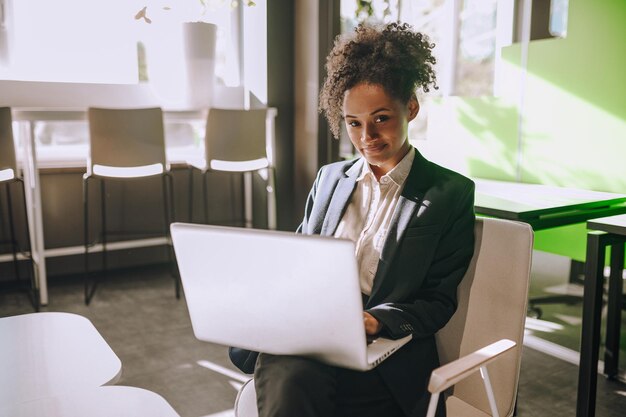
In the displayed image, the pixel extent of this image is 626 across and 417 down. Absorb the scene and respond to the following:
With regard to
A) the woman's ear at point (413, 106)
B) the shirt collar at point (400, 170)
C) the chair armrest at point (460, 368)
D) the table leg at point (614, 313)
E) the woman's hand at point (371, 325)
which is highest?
the woman's ear at point (413, 106)

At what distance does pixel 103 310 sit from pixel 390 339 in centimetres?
253

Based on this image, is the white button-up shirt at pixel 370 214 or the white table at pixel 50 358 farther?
the white button-up shirt at pixel 370 214

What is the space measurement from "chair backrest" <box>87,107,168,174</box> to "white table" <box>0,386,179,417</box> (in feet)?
7.51

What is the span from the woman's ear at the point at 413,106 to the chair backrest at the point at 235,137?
2344 mm

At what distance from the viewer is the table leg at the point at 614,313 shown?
86.7 inches

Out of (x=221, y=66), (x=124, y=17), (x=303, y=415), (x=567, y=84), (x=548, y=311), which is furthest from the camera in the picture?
(x=221, y=66)

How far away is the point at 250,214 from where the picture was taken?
4.25 meters

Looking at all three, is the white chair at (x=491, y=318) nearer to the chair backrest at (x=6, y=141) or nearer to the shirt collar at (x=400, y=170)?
the shirt collar at (x=400, y=170)

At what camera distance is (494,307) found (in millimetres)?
1263

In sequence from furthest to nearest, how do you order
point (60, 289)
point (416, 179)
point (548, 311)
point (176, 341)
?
point (60, 289), point (548, 311), point (176, 341), point (416, 179)

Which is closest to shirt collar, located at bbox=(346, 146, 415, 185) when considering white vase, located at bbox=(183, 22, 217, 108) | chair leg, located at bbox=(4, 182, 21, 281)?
chair leg, located at bbox=(4, 182, 21, 281)

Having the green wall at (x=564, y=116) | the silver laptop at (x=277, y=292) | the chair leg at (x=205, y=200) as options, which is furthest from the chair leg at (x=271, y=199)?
the silver laptop at (x=277, y=292)

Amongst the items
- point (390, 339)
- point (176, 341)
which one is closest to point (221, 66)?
point (176, 341)

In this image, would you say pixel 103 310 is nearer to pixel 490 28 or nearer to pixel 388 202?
pixel 388 202
